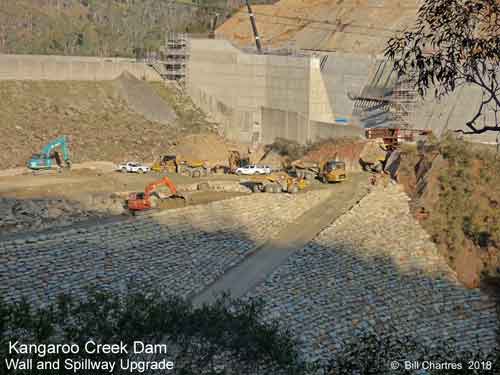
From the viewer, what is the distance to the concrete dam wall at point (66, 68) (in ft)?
152

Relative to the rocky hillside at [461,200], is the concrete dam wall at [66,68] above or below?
above

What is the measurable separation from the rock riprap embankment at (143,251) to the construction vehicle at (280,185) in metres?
2.10

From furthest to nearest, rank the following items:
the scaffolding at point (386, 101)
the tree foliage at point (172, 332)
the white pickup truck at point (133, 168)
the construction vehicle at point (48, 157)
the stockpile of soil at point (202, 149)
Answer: the scaffolding at point (386, 101)
the stockpile of soil at point (202, 149)
the white pickup truck at point (133, 168)
the construction vehicle at point (48, 157)
the tree foliage at point (172, 332)

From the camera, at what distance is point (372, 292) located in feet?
77.7

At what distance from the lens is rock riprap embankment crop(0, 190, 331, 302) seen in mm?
21859

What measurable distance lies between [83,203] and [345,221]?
958 centimetres

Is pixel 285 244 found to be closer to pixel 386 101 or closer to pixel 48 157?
pixel 48 157

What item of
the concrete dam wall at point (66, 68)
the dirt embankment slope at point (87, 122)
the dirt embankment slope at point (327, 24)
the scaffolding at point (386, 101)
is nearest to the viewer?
the dirt embankment slope at point (87, 122)

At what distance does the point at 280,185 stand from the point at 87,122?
52.1 ft

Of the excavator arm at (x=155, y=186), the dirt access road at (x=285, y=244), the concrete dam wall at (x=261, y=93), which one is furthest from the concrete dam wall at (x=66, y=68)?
the dirt access road at (x=285, y=244)

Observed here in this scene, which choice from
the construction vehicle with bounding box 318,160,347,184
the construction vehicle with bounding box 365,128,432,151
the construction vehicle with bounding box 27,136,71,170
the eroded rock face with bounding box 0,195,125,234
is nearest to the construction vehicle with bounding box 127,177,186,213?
the eroded rock face with bounding box 0,195,125,234

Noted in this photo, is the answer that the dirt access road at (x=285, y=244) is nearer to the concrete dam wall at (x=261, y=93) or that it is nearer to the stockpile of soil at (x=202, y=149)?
the stockpile of soil at (x=202, y=149)

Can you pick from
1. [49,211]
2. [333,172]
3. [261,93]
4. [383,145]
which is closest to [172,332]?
[49,211]

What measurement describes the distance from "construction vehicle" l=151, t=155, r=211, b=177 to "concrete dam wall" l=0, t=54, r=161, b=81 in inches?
466
